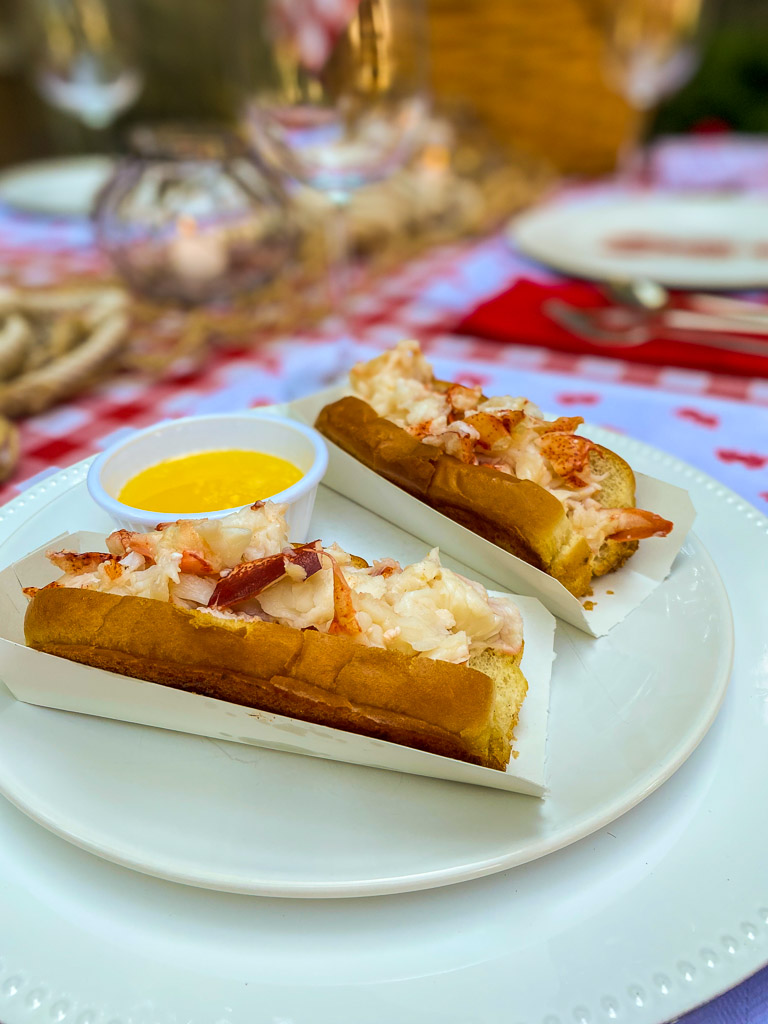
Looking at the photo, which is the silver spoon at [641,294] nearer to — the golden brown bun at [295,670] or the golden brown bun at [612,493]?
the golden brown bun at [612,493]

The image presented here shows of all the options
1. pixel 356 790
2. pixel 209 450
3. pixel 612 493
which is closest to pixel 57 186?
pixel 209 450

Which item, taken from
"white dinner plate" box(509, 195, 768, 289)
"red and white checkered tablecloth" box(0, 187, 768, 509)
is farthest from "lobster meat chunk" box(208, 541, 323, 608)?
"white dinner plate" box(509, 195, 768, 289)

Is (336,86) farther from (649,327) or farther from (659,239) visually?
(659,239)

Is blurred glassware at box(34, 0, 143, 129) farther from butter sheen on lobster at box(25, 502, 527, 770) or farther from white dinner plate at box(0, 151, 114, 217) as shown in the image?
butter sheen on lobster at box(25, 502, 527, 770)

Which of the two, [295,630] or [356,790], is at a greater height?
[295,630]

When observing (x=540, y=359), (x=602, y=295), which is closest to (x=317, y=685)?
(x=540, y=359)

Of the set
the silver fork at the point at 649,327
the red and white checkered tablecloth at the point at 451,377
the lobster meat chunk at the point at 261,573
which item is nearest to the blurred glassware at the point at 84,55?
the red and white checkered tablecloth at the point at 451,377
